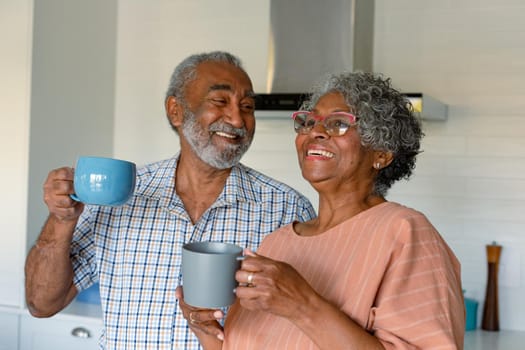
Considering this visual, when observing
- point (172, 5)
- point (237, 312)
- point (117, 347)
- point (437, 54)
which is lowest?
point (117, 347)

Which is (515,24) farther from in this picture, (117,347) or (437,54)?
(117,347)

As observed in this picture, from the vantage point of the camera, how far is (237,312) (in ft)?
3.74

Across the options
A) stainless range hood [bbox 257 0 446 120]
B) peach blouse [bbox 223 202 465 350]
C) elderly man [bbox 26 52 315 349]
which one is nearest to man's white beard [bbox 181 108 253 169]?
elderly man [bbox 26 52 315 349]

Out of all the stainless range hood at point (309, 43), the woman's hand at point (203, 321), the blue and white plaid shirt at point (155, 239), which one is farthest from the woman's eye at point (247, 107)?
the stainless range hood at point (309, 43)

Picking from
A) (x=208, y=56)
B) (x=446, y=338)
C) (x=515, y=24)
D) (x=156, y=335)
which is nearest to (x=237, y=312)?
(x=156, y=335)

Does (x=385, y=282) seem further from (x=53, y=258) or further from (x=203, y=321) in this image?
(x=53, y=258)

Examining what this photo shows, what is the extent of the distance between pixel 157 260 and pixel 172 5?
6.42 ft

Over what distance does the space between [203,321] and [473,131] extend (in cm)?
177

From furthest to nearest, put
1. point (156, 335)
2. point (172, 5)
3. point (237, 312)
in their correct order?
point (172, 5)
point (156, 335)
point (237, 312)

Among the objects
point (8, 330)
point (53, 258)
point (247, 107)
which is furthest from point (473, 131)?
point (8, 330)

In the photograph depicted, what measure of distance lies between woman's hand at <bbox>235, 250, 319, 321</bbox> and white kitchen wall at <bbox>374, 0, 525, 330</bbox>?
1815mm

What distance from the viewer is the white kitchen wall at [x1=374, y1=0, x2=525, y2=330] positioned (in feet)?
8.15

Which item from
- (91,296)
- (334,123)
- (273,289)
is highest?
(334,123)

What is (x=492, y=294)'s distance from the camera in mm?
2432
